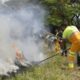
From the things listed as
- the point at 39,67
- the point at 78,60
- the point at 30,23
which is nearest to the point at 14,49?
the point at 39,67

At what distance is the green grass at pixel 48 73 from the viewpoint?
765cm

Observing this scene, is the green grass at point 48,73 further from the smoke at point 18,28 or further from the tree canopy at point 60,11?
the tree canopy at point 60,11

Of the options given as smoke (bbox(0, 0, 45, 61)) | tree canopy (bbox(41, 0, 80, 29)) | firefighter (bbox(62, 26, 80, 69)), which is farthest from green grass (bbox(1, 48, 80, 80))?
tree canopy (bbox(41, 0, 80, 29))

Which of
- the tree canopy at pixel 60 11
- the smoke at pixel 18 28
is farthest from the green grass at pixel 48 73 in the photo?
the tree canopy at pixel 60 11

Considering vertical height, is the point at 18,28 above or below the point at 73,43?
above

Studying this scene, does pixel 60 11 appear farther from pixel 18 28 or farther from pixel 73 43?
pixel 73 43

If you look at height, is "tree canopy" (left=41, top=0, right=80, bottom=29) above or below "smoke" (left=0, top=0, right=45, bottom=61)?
above

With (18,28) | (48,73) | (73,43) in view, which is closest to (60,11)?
(18,28)

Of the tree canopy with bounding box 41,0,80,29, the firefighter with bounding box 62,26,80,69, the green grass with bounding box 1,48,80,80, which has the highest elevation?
Answer: the tree canopy with bounding box 41,0,80,29

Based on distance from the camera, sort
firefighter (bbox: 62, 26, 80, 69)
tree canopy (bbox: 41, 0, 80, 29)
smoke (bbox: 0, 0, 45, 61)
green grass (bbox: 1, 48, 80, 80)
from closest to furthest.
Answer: green grass (bbox: 1, 48, 80, 80)
smoke (bbox: 0, 0, 45, 61)
firefighter (bbox: 62, 26, 80, 69)
tree canopy (bbox: 41, 0, 80, 29)

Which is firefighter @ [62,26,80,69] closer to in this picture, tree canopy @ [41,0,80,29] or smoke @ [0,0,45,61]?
smoke @ [0,0,45,61]

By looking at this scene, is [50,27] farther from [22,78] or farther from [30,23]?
[22,78]

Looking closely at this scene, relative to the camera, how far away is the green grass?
765cm

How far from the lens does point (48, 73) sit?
26.3 feet
